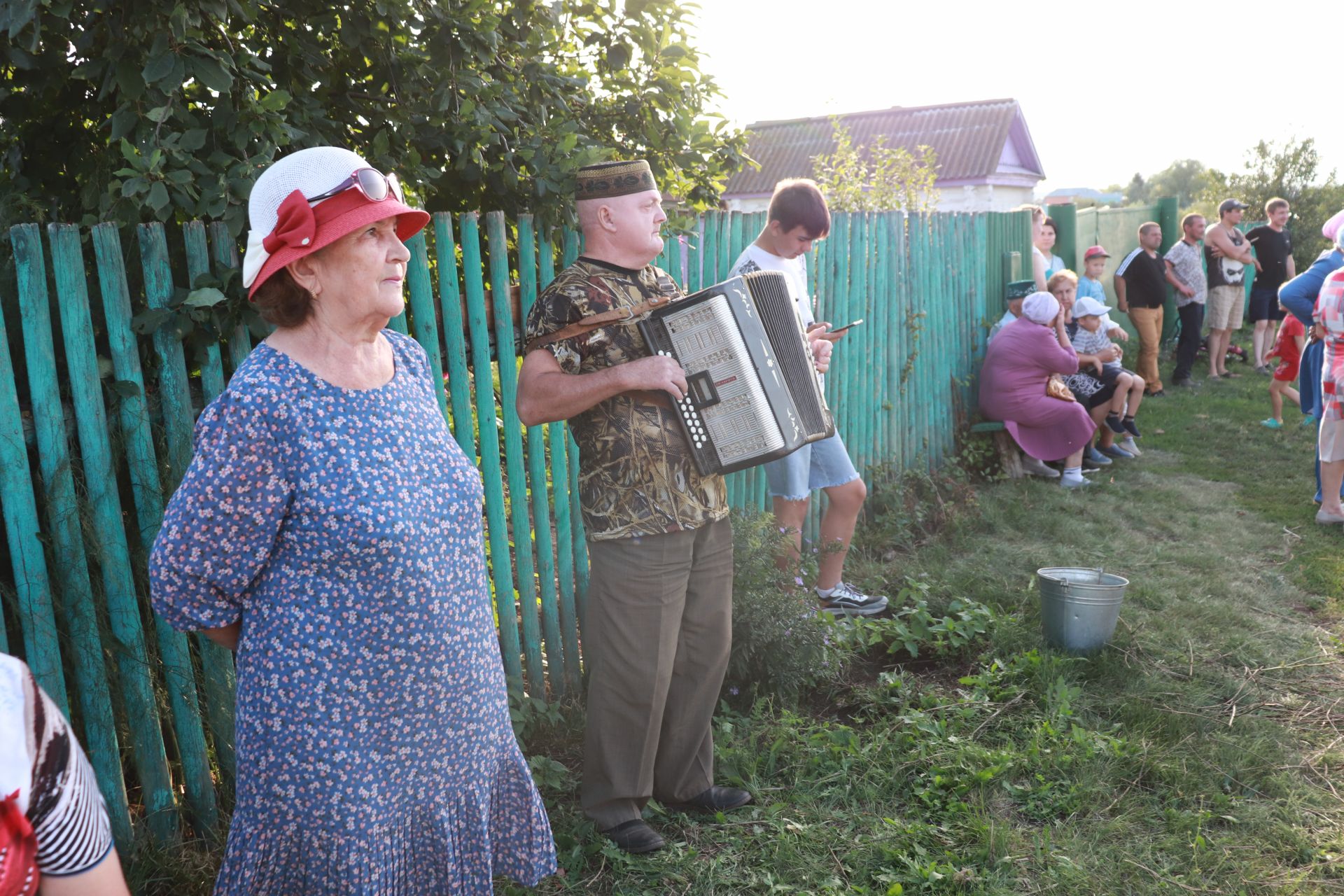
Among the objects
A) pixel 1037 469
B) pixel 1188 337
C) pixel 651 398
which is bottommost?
pixel 1037 469

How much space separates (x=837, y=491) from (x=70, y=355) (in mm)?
3427

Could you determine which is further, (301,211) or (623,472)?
(623,472)

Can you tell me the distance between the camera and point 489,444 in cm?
366

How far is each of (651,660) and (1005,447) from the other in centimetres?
542

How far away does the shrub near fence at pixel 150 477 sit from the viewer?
248cm

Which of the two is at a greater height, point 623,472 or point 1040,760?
point 623,472

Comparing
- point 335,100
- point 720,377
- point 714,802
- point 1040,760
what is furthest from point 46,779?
point 1040,760

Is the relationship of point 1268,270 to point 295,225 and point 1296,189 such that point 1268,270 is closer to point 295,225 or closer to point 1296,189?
point 1296,189

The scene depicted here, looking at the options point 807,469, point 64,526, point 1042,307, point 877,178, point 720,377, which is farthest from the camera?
point 877,178

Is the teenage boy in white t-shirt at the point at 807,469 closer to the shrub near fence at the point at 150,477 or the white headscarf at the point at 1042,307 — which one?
the shrub near fence at the point at 150,477

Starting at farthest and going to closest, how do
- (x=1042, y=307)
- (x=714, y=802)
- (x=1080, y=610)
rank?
(x=1042, y=307), (x=1080, y=610), (x=714, y=802)

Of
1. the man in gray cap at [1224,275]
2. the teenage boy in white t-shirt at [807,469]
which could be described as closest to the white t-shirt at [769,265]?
the teenage boy in white t-shirt at [807,469]

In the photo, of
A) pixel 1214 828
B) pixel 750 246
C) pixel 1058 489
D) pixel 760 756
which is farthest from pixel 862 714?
pixel 1058 489

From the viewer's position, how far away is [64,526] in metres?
2.52
